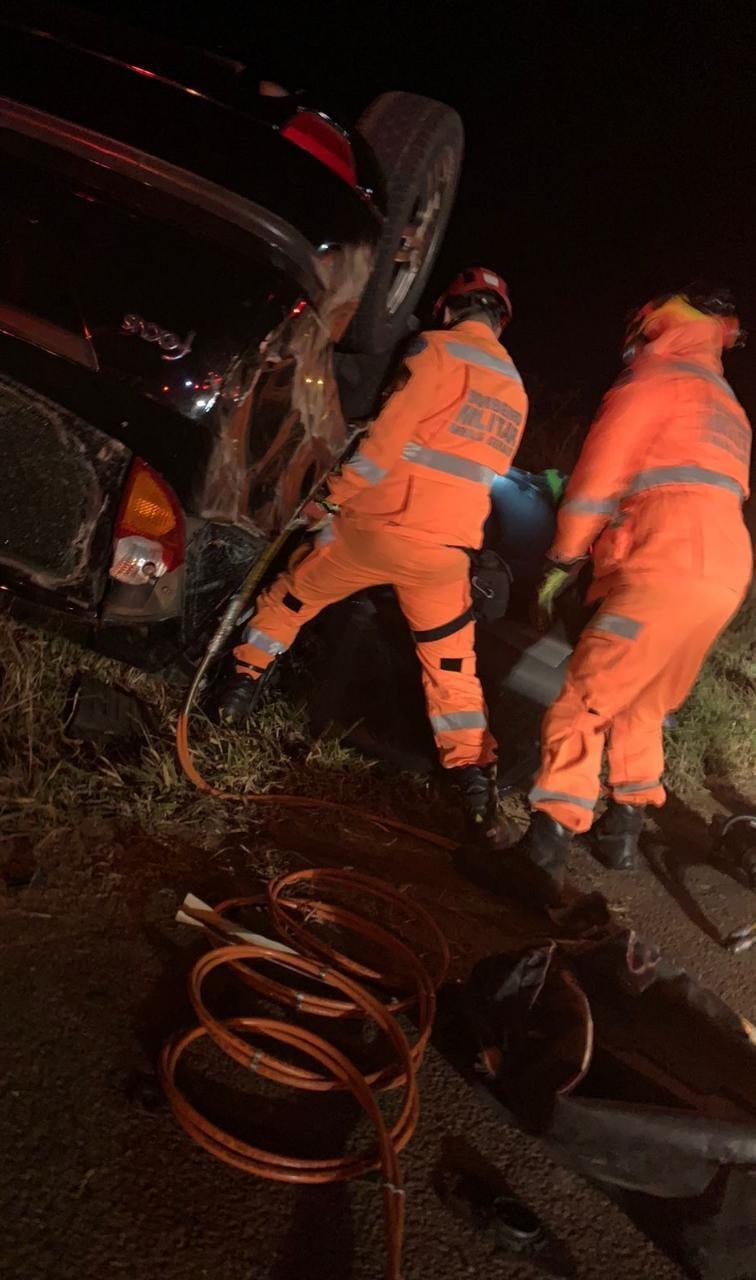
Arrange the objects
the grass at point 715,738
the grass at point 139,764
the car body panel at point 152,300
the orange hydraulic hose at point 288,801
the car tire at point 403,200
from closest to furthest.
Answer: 1. the car body panel at point 152,300
2. the grass at point 139,764
3. the orange hydraulic hose at point 288,801
4. the car tire at point 403,200
5. the grass at point 715,738

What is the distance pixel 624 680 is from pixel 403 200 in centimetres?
176

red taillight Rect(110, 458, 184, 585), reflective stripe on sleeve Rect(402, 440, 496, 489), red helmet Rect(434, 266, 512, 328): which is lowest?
red taillight Rect(110, 458, 184, 585)

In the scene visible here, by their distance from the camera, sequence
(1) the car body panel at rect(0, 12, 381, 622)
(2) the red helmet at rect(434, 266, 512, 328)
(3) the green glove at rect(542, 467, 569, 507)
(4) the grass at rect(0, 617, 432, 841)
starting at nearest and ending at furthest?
(1) the car body panel at rect(0, 12, 381, 622) → (4) the grass at rect(0, 617, 432, 841) → (2) the red helmet at rect(434, 266, 512, 328) → (3) the green glove at rect(542, 467, 569, 507)

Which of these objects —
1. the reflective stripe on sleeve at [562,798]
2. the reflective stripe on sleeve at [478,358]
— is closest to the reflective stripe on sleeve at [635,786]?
the reflective stripe on sleeve at [562,798]

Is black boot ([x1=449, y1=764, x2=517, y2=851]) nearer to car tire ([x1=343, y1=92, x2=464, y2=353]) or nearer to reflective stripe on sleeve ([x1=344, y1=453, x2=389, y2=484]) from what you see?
reflective stripe on sleeve ([x1=344, y1=453, x2=389, y2=484])

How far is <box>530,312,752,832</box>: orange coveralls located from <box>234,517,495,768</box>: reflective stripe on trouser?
1.02 feet

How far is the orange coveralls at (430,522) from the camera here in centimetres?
318

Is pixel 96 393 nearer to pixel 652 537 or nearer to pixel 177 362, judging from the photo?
pixel 177 362

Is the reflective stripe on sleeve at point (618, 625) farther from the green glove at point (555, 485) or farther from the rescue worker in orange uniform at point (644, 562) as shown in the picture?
the green glove at point (555, 485)

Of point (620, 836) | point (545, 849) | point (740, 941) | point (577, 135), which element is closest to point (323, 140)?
point (545, 849)

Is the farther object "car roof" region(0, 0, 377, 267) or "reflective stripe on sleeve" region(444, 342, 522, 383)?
"reflective stripe on sleeve" region(444, 342, 522, 383)

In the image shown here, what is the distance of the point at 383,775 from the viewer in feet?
11.4

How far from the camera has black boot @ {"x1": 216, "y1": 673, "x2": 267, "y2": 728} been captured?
10.7 feet

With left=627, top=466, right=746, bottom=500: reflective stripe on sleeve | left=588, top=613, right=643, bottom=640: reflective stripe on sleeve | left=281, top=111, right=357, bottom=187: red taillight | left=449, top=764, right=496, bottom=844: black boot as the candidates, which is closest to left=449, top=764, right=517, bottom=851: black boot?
left=449, top=764, right=496, bottom=844: black boot
